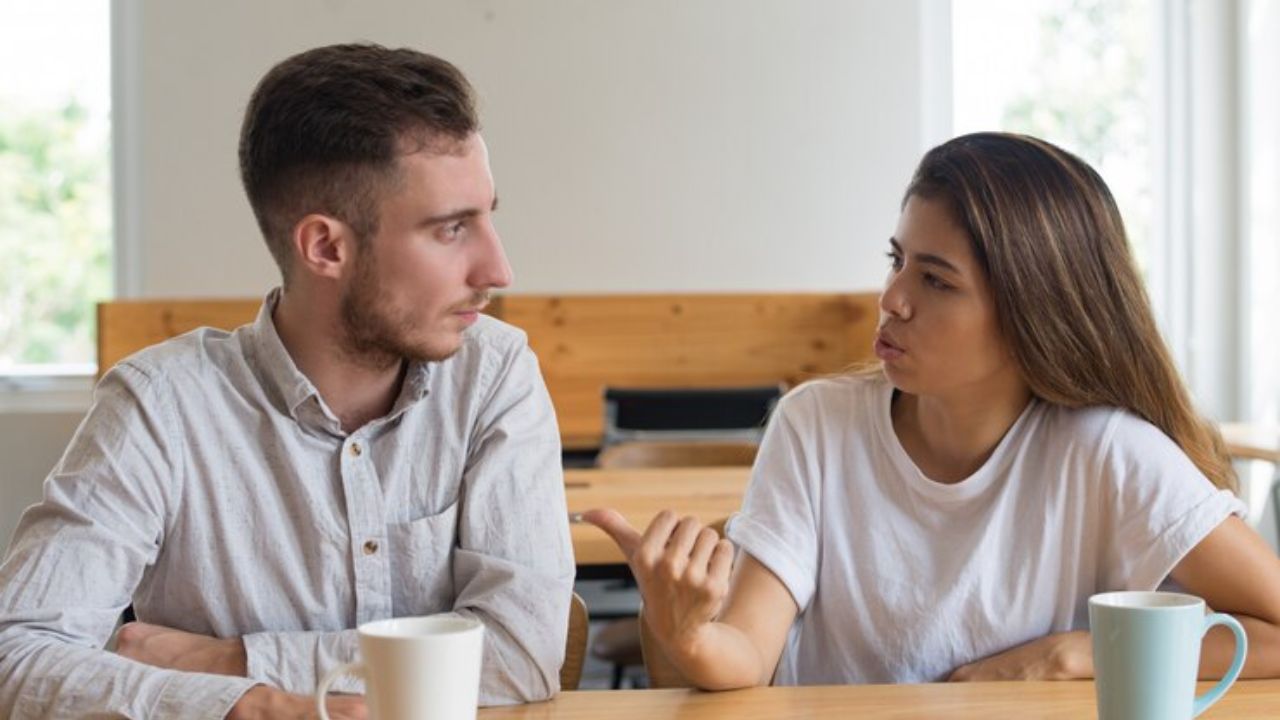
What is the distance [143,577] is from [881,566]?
0.73 m

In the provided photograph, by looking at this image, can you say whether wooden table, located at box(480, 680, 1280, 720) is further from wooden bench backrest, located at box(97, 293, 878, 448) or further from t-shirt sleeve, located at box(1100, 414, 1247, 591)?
wooden bench backrest, located at box(97, 293, 878, 448)

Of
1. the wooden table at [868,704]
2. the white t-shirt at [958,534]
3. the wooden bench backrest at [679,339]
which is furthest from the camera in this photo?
the wooden bench backrest at [679,339]

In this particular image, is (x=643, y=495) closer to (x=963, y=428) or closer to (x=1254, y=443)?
(x=963, y=428)

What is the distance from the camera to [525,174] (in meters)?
5.39

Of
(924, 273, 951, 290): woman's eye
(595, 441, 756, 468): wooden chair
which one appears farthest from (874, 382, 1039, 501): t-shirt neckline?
(595, 441, 756, 468): wooden chair

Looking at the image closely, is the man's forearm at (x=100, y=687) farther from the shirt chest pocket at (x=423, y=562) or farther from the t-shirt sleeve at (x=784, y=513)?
the t-shirt sleeve at (x=784, y=513)

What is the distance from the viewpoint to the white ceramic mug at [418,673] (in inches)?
36.1

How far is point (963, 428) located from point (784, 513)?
0.22 m

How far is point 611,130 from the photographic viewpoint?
5414mm

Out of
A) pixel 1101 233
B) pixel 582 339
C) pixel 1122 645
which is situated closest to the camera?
pixel 1122 645

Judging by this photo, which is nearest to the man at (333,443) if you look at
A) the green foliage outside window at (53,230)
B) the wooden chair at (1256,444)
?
the wooden chair at (1256,444)

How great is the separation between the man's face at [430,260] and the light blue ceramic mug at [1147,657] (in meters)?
0.64

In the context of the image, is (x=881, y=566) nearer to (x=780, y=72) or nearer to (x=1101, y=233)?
(x=1101, y=233)

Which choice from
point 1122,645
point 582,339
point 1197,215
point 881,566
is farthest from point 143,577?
point 1197,215
